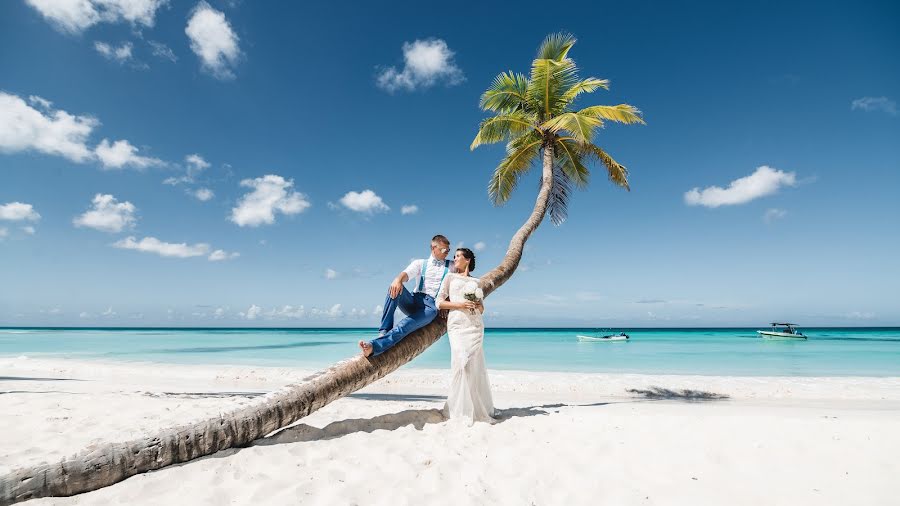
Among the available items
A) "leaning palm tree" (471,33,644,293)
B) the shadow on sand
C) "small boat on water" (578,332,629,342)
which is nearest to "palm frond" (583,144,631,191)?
"leaning palm tree" (471,33,644,293)

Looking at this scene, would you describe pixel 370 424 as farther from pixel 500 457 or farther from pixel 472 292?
pixel 472 292

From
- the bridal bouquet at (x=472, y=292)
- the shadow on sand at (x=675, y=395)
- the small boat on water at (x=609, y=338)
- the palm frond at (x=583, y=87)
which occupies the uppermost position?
the palm frond at (x=583, y=87)

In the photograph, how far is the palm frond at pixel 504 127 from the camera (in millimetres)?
10383

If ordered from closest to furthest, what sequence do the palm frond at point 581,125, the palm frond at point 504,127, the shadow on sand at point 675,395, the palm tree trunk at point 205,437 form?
the palm tree trunk at point 205,437, the palm frond at point 581,125, the shadow on sand at point 675,395, the palm frond at point 504,127

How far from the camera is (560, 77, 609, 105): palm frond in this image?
1018 cm

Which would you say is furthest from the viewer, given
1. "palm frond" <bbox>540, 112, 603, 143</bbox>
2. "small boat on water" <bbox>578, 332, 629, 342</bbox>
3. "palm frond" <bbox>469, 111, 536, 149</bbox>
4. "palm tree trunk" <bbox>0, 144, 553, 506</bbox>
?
"small boat on water" <bbox>578, 332, 629, 342</bbox>

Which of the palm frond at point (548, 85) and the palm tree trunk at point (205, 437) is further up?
the palm frond at point (548, 85)

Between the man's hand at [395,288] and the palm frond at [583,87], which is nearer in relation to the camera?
the man's hand at [395,288]

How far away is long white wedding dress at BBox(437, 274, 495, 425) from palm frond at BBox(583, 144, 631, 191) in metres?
7.03

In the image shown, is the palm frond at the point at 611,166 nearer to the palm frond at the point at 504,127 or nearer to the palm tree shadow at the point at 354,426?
the palm frond at the point at 504,127

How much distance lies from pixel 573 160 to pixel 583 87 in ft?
6.13

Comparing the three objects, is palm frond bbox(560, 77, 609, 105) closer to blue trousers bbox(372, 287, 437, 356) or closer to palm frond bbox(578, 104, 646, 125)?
palm frond bbox(578, 104, 646, 125)

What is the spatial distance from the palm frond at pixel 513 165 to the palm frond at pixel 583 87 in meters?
1.23

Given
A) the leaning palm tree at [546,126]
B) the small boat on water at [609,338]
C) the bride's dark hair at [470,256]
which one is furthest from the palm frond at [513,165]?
the small boat on water at [609,338]
